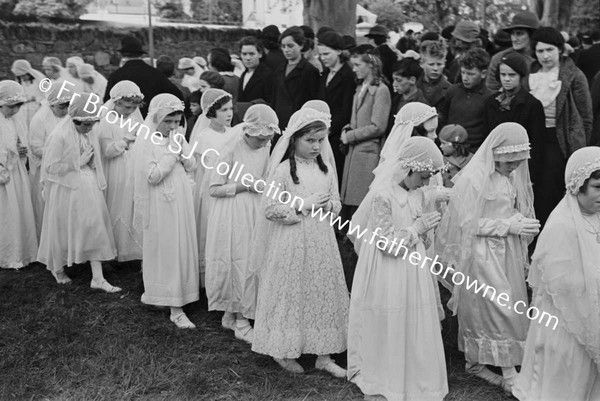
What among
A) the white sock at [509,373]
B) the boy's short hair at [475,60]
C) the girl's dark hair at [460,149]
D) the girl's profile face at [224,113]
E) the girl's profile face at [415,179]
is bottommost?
the white sock at [509,373]

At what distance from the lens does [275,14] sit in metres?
20.1

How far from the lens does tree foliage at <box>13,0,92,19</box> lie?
1695cm

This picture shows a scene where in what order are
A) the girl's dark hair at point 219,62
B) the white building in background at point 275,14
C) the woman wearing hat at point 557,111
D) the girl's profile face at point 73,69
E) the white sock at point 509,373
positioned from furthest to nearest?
the white building in background at point 275,14 < the girl's profile face at point 73,69 < the girl's dark hair at point 219,62 < the woman wearing hat at point 557,111 < the white sock at point 509,373

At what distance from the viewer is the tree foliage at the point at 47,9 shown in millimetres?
16953

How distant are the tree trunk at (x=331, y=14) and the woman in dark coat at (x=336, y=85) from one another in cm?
312

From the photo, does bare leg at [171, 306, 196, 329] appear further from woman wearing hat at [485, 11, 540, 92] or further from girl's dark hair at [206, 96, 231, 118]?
woman wearing hat at [485, 11, 540, 92]

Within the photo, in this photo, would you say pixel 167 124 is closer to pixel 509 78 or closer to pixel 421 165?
pixel 421 165

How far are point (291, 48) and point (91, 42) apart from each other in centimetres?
1014

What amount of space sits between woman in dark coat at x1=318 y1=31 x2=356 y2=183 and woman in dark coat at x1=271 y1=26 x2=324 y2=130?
15 cm

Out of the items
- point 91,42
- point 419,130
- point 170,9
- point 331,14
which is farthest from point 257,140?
point 170,9

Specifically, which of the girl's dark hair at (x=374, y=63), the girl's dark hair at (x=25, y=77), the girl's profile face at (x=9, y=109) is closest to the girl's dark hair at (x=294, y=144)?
the girl's dark hair at (x=374, y=63)

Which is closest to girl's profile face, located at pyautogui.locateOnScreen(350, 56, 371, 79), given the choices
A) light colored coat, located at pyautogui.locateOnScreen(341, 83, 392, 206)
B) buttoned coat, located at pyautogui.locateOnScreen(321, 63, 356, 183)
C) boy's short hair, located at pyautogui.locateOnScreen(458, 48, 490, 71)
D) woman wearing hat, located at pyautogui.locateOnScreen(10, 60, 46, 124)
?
light colored coat, located at pyautogui.locateOnScreen(341, 83, 392, 206)

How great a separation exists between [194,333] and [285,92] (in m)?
3.29

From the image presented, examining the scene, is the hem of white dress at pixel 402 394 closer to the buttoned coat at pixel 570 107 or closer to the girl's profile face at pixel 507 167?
the girl's profile face at pixel 507 167
